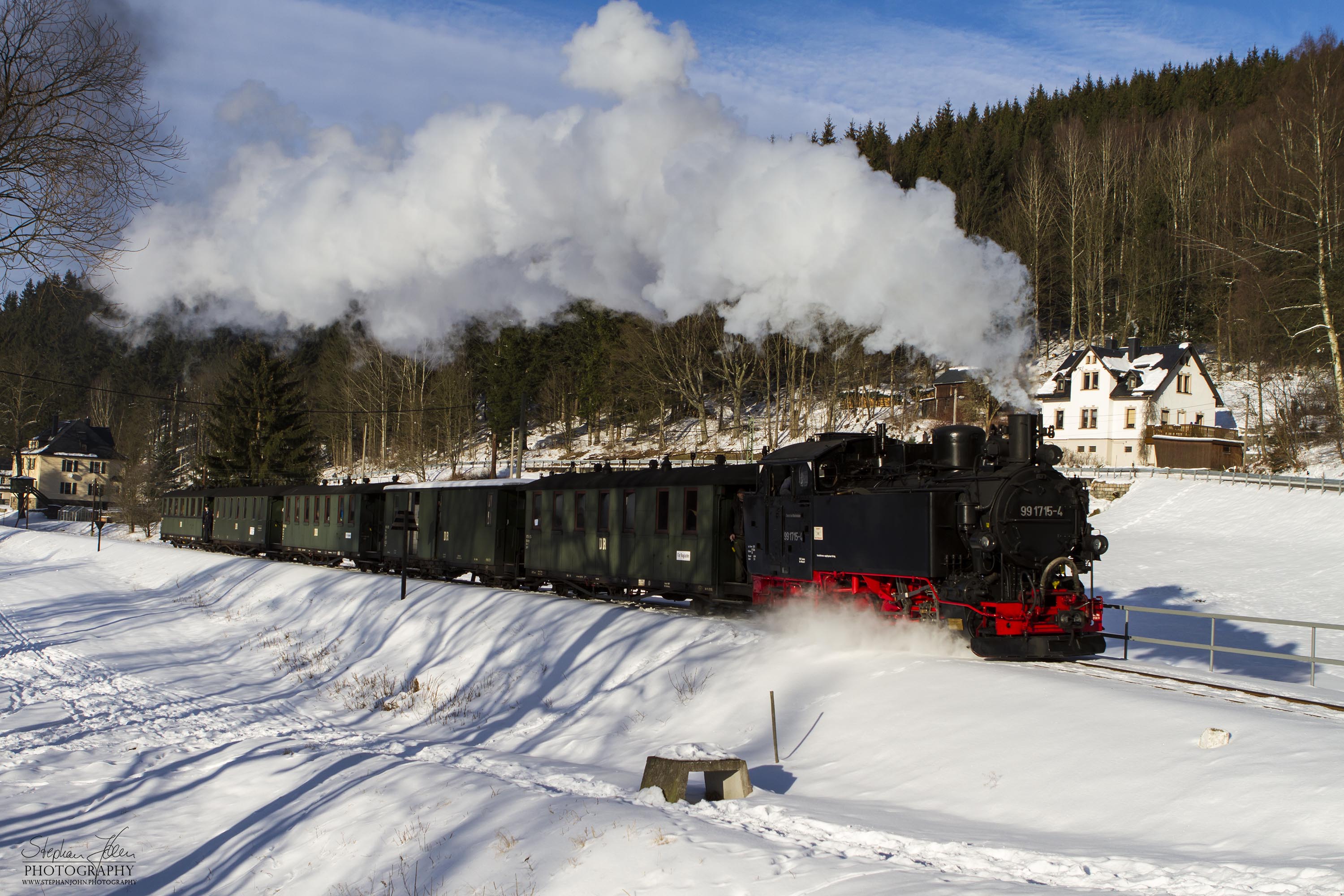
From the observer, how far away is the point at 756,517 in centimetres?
1494

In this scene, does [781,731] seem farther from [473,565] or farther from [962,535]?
[473,565]

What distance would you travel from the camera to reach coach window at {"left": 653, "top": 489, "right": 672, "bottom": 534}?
55.4 ft

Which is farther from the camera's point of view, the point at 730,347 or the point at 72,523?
the point at 72,523

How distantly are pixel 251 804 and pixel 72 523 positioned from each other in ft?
223

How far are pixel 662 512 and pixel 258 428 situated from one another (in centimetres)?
4361

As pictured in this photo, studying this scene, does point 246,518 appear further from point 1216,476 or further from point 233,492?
point 1216,476

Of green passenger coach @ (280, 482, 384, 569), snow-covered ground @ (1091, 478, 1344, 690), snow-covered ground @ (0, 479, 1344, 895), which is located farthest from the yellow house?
snow-covered ground @ (1091, 478, 1344, 690)

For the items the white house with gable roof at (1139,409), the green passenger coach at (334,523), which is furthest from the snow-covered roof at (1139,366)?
Answer: the green passenger coach at (334,523)

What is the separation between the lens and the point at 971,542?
11.3m

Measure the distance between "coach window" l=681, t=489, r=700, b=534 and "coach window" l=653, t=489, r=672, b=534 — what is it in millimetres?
358

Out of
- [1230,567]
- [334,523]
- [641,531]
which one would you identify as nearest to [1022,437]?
[641,531]

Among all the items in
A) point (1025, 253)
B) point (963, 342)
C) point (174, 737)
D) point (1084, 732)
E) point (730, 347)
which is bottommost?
point (174, 737)

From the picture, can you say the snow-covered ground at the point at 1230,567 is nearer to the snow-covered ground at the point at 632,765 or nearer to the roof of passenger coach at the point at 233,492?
the snow-covered ground at the point at 632,765

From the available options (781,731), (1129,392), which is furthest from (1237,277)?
(781,731)
